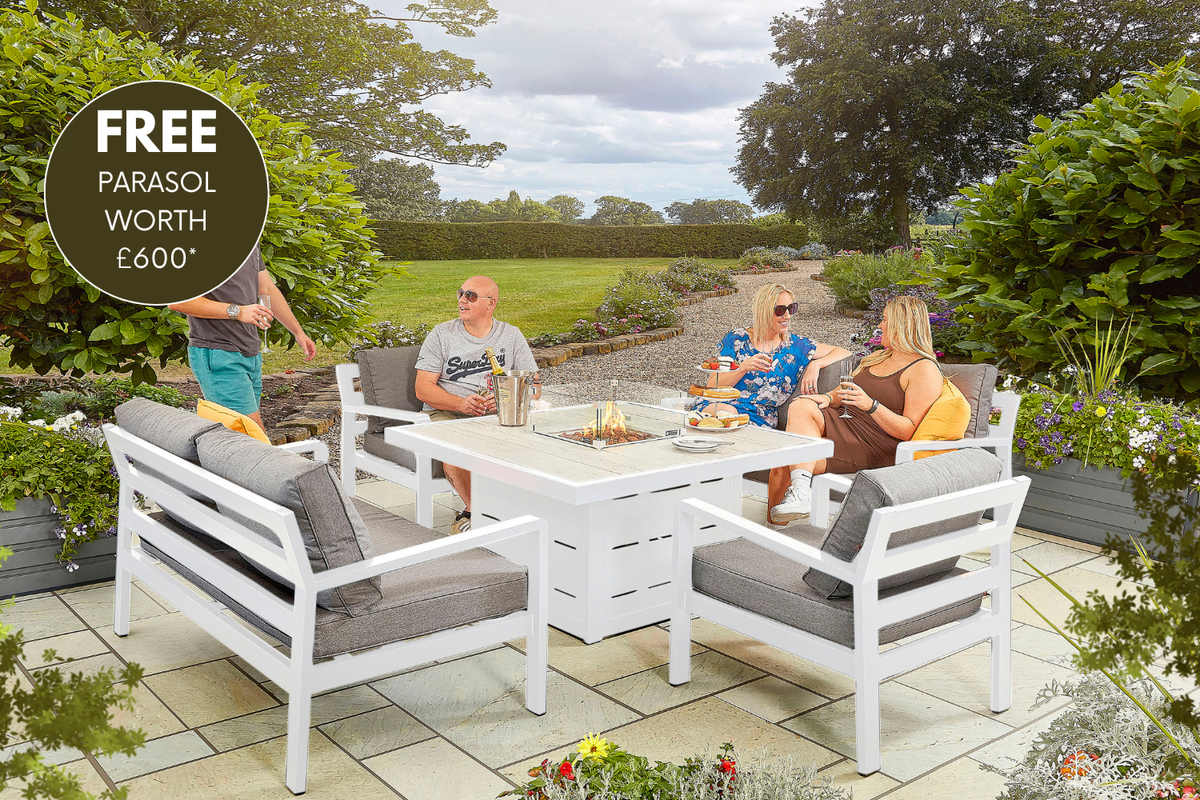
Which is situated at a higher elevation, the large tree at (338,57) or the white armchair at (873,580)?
the large tree at (338,57)

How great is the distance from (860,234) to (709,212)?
3387 mm

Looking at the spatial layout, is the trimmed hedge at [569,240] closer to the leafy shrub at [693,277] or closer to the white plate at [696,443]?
the leafy shrub at [693,277]

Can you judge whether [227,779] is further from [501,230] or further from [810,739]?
[501,230]

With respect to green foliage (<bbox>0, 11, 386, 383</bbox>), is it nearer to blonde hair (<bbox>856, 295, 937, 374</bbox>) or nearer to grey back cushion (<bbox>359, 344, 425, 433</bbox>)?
grey back cushion (<bbox>359, 344, 425, 433</bbox>)

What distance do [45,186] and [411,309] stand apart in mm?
8832

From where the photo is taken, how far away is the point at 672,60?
17047mm

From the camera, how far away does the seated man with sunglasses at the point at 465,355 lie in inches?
168

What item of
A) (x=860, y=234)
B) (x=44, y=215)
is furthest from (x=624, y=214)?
(x=44, y=215)

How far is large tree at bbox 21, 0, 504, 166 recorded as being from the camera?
1108 cm

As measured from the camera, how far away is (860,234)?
57.1 feet

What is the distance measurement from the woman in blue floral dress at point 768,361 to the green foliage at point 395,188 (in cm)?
1084

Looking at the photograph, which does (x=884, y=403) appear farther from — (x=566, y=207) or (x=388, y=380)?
(x=566, y=207)

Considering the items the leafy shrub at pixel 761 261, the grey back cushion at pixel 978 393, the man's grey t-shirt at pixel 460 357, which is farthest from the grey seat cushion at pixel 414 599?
the leafy shrub at pixel 761 261

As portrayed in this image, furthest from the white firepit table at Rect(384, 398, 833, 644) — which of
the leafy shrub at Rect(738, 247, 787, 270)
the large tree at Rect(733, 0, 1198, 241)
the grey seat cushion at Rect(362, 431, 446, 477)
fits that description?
the large tree at Rect(733, 0, 1198, 241)
